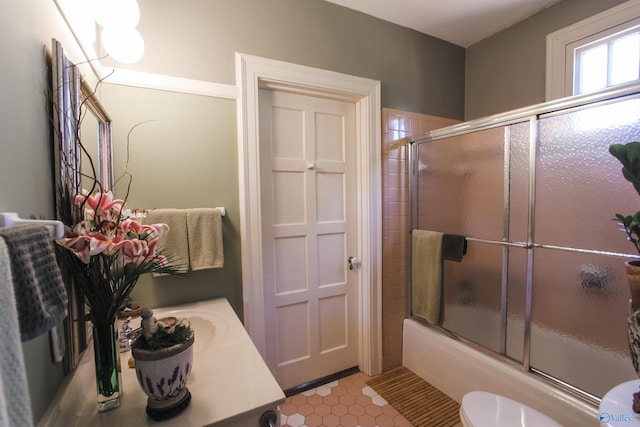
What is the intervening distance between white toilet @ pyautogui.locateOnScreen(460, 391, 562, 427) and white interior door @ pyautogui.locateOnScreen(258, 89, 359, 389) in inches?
38.4

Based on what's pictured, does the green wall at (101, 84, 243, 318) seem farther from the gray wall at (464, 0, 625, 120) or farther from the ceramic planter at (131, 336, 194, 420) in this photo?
the gray wall at (464, 0, 625, 120)

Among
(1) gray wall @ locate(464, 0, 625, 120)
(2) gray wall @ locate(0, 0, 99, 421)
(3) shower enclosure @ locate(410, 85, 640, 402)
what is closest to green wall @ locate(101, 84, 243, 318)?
(2) gray wall @ locate(0, 0, 99, 421)

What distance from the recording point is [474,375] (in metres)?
1.71

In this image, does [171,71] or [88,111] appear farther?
[171,71]

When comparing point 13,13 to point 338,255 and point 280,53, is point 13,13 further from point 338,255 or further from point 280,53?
point 338,255

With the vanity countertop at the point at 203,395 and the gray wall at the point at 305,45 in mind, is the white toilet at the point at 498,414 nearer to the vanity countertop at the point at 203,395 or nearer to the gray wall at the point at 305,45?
the vanity countertop at the point at 203,395

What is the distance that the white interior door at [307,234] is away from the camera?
71.9 inches

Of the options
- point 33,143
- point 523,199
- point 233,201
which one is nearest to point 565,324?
point 523,199

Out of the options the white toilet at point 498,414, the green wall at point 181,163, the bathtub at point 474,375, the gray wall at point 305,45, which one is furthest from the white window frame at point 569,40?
the green wall at point 181,163

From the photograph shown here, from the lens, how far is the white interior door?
1.83 meters

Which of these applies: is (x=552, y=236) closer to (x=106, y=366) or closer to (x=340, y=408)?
(x=340, y=408)

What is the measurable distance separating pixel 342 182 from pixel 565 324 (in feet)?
4.95

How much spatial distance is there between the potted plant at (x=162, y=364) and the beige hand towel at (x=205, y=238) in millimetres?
727

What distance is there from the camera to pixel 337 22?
6.12ft
